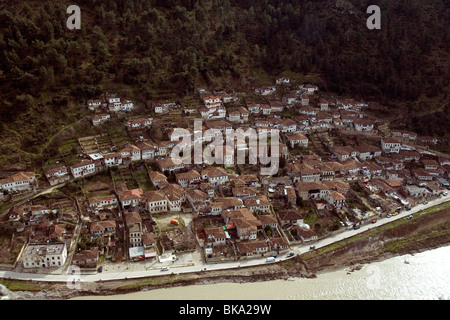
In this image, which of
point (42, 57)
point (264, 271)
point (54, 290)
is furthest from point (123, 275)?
point (42, 57)

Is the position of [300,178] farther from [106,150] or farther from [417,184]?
[106,150]

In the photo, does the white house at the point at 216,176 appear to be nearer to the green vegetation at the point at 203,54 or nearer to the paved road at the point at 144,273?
the paved road at the point at 144,273

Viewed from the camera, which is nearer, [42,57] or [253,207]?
[253,207]

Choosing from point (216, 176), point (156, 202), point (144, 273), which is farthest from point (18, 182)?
point (216, 176)

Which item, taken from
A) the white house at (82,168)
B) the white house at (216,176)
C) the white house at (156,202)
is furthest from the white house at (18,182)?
the white house at (216,176)

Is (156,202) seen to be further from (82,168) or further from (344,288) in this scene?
(344,288)

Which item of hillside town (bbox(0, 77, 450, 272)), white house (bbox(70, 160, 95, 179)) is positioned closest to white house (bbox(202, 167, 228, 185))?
hillside town (bbox(0, 77, 450, 272))
